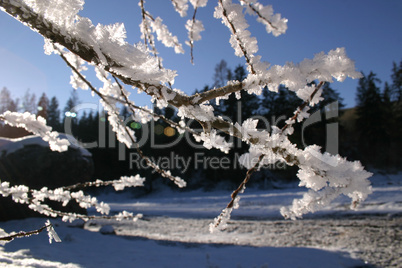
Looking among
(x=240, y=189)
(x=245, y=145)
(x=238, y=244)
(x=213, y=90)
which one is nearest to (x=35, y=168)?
(x=238, y=244)

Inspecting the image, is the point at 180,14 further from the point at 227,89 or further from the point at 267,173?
the point at 267,173

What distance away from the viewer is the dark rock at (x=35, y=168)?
20.6 ft

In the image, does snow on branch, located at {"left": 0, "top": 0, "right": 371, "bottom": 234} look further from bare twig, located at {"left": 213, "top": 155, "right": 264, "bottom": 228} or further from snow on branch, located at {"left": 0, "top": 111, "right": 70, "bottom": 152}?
snow on branch, located at {"left": 0, "top": 111, "right": 70, "bottom": 152}

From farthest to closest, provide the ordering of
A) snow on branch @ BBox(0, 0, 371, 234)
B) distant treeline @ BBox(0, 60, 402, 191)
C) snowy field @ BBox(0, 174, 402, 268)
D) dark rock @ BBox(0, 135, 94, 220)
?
distant treeline @ BBox(0, 60, 402, 191) → dark rock @ BBox(0, 135, 94, 220) → snowy field @ BBox(0, 174, 402, 268) → snow on branch @ BBox(0, 0, 371, 234)

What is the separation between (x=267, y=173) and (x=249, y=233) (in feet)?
53.6

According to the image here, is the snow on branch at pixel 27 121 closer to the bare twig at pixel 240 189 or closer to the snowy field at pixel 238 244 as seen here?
the bare twig at pixel 240 189

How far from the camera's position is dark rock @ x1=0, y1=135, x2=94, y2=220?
6.28 metres

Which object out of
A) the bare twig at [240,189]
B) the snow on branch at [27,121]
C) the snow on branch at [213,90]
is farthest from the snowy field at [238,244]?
the snow on branch at [213,90]

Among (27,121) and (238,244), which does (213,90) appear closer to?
(27,121)

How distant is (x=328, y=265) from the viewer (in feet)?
12.4

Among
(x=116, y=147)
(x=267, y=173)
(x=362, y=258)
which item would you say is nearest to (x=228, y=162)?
(x=267, y=173)

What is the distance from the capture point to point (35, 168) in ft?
22.3

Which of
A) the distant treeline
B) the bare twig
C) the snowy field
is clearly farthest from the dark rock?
the distant treeline

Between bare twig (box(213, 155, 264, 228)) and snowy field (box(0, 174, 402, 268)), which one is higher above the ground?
bare twig (box(213, 155, 264, 228))
